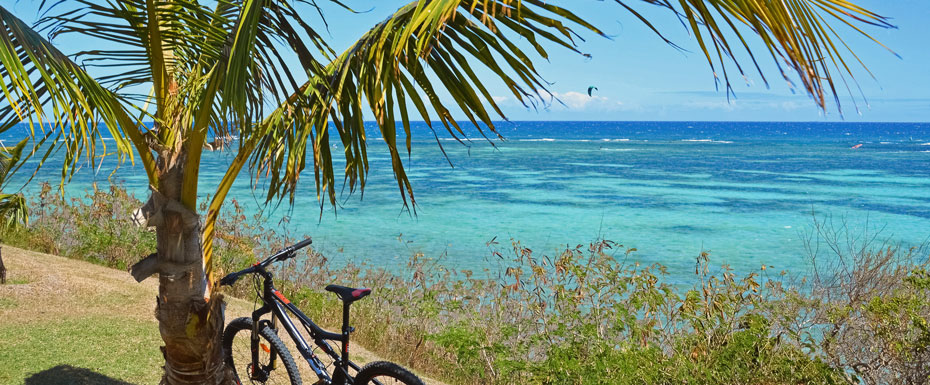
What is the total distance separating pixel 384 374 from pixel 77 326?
3314 millimetres

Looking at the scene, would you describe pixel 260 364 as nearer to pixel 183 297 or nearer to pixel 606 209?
pixel 183 297

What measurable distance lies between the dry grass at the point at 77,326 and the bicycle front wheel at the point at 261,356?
55cm

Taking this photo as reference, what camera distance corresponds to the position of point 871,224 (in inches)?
762

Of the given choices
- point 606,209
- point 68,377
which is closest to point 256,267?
point 68,377

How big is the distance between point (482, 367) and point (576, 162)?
3858 cm

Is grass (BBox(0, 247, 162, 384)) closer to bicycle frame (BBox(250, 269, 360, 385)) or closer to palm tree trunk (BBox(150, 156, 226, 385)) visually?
bicycle frame (BBox(250, 269, 360, 385))

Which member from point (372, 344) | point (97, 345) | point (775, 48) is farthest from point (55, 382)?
point (775, 48)

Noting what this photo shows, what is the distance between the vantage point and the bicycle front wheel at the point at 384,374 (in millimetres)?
3402

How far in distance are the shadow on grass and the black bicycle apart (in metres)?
0.78

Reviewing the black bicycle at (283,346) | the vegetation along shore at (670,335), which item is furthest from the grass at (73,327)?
the vegetation along shore at (670,335)

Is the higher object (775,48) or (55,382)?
(775,48)

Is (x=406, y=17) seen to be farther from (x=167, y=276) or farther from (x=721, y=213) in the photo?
(x=721, y=213)

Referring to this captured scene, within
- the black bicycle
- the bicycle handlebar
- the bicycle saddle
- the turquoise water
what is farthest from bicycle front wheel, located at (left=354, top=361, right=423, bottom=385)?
the turquoise water

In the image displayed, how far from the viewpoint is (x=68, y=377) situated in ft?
15.0
